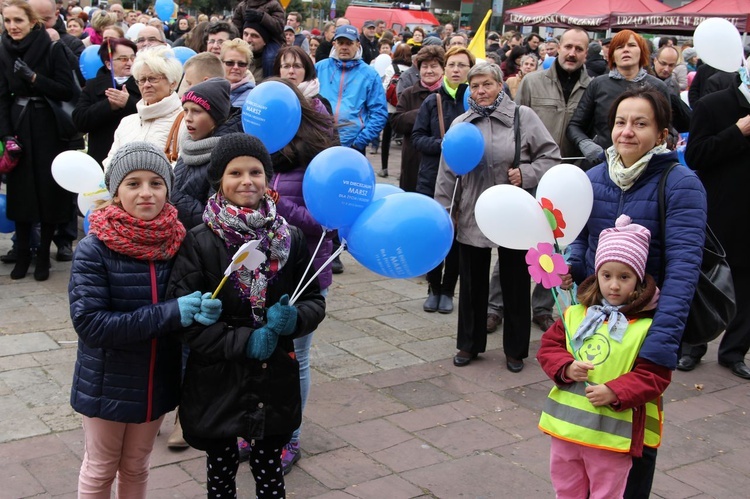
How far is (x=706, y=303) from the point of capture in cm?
336

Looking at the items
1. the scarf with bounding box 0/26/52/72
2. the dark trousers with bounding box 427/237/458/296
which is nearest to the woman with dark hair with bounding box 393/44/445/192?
Result: the dark trousers with bounding box 427/237/458/296

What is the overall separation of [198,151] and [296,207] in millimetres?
537

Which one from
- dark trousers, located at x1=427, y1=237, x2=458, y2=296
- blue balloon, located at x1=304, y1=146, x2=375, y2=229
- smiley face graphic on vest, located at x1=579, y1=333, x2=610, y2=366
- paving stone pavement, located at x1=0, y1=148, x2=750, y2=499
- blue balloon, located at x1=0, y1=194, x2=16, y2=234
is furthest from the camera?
blue balloon, located at x1=0, y1=194, x2=16, y2=234

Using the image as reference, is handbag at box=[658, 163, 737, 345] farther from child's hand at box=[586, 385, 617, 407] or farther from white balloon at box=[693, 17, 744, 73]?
white balloon at box=[693, 17, 744, 73]

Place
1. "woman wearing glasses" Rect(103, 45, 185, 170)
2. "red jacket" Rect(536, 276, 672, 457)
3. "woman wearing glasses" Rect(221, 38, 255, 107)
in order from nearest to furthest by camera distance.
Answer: "red jacket" Rect(536, 276, 672, 457) → "woman wearing glasses" Rect(103, 45, 185, 170) → "woman wearing glasses" Rect(221, 38, 255, 107)

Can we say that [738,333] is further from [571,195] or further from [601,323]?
[601,323]

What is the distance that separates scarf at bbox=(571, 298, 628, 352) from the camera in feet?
10.4

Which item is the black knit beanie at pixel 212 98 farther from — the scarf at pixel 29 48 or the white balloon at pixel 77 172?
the scarf at pixel 29 48

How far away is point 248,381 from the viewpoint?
3189 millimetres

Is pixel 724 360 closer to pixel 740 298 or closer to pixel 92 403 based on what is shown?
pixel 740 298

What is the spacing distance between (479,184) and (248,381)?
3.09 m

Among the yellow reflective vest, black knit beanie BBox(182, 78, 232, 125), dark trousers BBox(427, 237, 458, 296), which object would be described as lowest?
dark trousers BBox(427, 237, 458, 296)

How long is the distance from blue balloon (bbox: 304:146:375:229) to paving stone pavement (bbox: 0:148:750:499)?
1.35 meters

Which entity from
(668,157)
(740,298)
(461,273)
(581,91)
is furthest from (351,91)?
(668,157)
